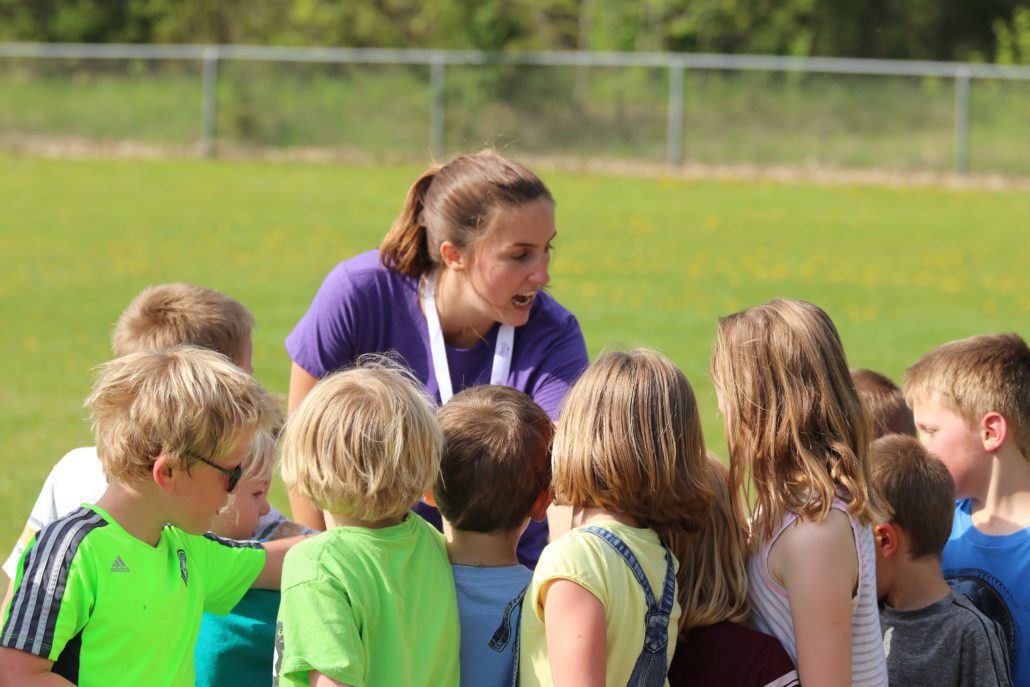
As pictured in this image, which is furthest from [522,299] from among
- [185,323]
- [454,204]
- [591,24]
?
[591,24]

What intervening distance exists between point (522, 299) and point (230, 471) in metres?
1.48

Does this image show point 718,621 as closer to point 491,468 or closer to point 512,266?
point 491,468

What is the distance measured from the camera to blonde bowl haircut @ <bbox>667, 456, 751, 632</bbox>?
2.77m

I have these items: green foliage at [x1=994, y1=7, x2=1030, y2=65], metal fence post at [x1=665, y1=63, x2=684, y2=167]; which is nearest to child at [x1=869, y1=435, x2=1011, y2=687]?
metal fence post at [x1=665, y1=63, x2=684, y2=167]

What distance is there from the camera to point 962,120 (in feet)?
77.4

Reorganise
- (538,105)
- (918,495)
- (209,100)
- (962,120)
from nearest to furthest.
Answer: (918,495) → (962,120) → (538,105) → (209,100)

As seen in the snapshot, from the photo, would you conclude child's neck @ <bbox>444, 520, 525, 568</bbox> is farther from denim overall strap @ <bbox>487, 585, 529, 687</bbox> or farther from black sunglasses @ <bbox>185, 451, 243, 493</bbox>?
black sunglasses @ <bbox>185, 451, 243, 493</bbox>

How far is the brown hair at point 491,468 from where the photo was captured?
9.10ft

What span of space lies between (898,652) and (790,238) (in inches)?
572

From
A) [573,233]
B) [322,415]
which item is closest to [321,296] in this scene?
[322,415]

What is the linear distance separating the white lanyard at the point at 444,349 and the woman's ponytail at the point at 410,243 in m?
0.10

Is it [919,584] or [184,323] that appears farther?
[184,323]

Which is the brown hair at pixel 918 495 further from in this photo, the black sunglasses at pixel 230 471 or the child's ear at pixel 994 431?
the black sunglasses at pixel 230 471

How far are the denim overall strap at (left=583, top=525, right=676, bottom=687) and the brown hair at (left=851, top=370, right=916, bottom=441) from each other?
4.76 feet
